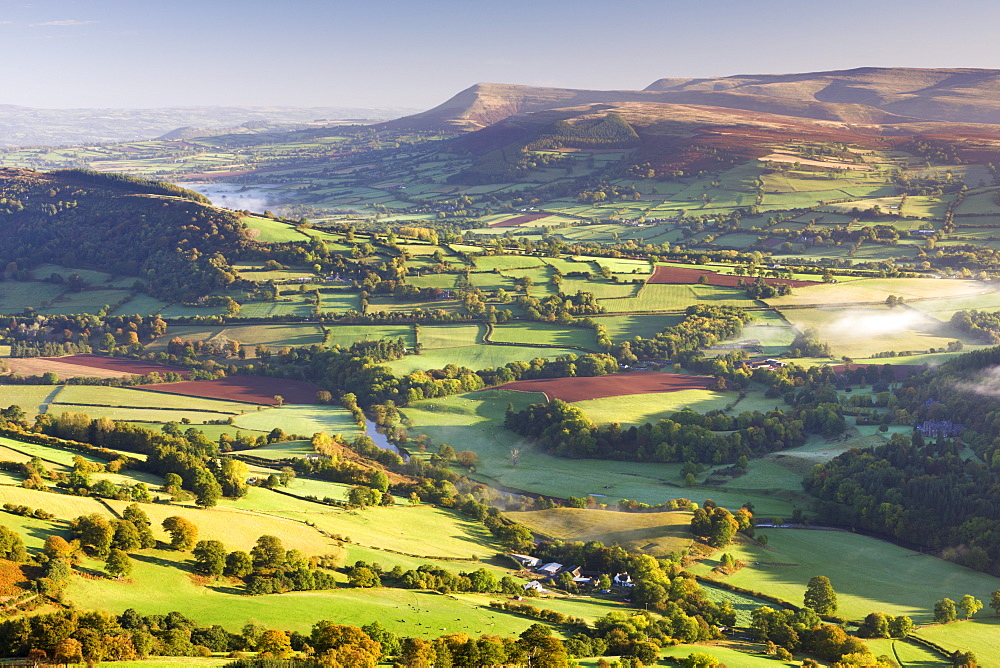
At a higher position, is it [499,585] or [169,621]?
[169,621]

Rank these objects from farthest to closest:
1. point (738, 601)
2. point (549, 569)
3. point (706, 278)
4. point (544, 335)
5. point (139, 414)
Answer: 1. point (706, 278)
2. point (544, 335)
3. point (139, 414)
4. point (549, 569)
5. point (738, 601)

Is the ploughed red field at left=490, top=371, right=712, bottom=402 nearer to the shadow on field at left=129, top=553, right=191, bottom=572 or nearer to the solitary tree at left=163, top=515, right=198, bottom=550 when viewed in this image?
the solitary tree at left=163, top=515, right=198, bottom=550

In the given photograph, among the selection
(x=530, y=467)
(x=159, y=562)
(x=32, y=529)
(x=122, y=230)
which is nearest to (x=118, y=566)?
(x=159, y=562)

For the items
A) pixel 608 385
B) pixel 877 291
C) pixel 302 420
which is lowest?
pixel 302 420

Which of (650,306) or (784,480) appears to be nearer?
(784,480)

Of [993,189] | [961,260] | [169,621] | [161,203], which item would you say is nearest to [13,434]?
[169,621]

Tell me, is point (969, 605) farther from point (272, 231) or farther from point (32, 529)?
point (272, 231)

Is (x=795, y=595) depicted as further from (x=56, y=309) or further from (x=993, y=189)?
(x=993, y=189)

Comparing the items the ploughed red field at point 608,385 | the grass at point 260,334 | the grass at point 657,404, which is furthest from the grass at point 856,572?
the grass at point 260,334
